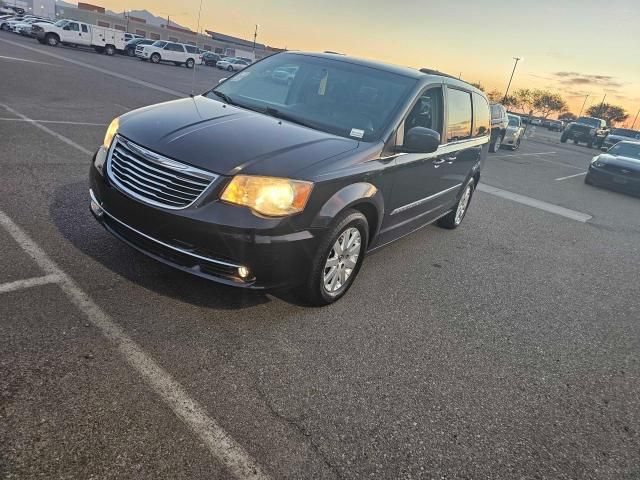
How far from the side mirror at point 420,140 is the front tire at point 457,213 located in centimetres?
248

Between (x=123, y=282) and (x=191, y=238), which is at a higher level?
(x=191, y=238)

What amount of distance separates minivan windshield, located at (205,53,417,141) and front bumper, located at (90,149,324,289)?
3.80ft

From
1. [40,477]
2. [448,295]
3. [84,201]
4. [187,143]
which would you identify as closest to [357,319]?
[448,295]

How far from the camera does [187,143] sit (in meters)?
3.14

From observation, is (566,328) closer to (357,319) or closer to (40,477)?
(357,319)

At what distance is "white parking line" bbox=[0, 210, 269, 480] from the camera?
2168mm

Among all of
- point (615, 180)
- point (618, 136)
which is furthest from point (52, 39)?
point (618, 136)

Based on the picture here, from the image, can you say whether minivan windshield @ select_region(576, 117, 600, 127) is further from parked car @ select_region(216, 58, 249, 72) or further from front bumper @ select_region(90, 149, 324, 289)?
front bumper @ select_region(90, 149, 324, 289)

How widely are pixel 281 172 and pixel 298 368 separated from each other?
4.06 feet

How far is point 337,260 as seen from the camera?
357 cm

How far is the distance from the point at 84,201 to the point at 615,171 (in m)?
13.8

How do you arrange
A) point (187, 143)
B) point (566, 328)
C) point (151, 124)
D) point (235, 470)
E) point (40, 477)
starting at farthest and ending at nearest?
point (566, 328) < point (151, 124) < point (187, 143) < point (235, 470) < point (40, 477)

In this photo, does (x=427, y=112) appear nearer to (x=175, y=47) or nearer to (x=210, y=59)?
(x=175, y=47)

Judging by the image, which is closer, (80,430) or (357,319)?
(80,430)
